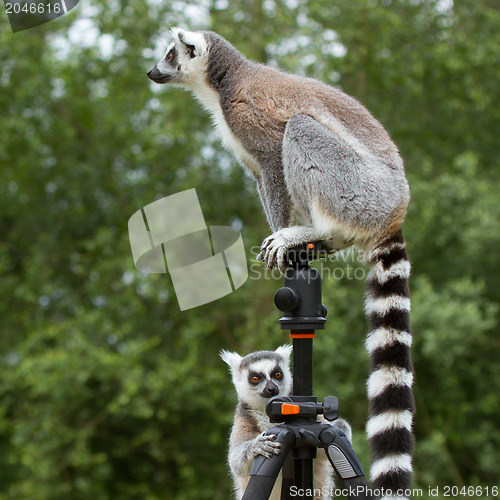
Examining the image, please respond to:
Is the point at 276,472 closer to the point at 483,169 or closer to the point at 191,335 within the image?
the point at 191,335

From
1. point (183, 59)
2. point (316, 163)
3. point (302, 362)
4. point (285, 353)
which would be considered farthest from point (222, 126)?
point (302, 362)

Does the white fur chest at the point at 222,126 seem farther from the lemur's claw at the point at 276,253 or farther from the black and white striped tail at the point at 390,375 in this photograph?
the black and white striped tail at the point at 390,375

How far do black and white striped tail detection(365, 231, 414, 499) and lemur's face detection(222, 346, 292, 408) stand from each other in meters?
0.72

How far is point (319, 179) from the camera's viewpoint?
2711 mm

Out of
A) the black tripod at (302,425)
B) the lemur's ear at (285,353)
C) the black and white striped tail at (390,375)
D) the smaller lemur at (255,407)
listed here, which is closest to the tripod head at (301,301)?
the black tripod at (302,425)

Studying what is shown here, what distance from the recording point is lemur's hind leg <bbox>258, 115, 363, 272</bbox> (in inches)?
105

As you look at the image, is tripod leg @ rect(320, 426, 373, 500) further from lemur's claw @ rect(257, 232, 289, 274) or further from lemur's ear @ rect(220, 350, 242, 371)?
lemur's ear @ rect(220, 350, 242, 371)

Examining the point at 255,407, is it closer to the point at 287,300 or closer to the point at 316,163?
the point at 287,300

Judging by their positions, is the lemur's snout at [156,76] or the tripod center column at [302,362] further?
the lemur's snout at [156,76]

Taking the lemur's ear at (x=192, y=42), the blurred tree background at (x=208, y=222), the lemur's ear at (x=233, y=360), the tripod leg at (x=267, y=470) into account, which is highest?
the lemur's ear at (x=192, y=42)

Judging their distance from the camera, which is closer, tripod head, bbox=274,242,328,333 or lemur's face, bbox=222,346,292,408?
tripod head, bbox=274,242,328,333

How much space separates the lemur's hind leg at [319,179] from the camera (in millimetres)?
2676

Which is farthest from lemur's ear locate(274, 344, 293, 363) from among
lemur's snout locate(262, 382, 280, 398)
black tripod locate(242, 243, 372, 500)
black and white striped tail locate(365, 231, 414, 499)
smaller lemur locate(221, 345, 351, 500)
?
black tripod locate(242, 243, 372, 500)

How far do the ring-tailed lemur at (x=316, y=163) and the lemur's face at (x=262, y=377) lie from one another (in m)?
0.57
